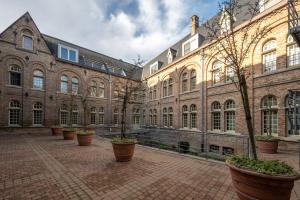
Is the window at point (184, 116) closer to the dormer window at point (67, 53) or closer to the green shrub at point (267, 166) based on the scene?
the green shrub at point (267, 166)

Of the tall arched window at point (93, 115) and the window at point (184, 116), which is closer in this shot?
the window at point (184, 116)

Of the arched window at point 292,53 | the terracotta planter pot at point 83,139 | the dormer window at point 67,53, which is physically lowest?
the terracotta planter pot at point 83,139

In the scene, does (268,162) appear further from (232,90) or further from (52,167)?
(232,90)

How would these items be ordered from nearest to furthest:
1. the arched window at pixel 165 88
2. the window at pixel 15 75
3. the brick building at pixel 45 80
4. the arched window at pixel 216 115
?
the arched window at pixel 216 115
the brick building at pixel 45 80
the window at pixel 15 75
the arched window at pixel 165 88

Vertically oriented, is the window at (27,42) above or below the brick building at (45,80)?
above

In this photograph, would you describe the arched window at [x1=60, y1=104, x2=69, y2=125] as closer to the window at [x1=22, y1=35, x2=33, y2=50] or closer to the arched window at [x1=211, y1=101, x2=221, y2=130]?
the window at [x1=22, y1=35, x2=33, y2=50]

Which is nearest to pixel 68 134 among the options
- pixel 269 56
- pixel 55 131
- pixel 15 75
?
pixel 55 131

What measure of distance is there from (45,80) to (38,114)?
158 inches

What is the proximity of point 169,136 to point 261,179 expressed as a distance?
49.7 ft

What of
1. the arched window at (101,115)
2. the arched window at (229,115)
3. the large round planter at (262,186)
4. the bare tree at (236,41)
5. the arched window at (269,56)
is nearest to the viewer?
the large round planter at (262,186)

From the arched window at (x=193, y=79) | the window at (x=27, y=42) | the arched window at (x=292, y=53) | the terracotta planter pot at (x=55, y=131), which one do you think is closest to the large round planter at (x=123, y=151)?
the arched window at (x=292, y=53)

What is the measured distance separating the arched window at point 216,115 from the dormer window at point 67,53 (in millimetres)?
18725

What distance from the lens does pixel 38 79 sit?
20.0 m

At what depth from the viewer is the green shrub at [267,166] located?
3320mm
